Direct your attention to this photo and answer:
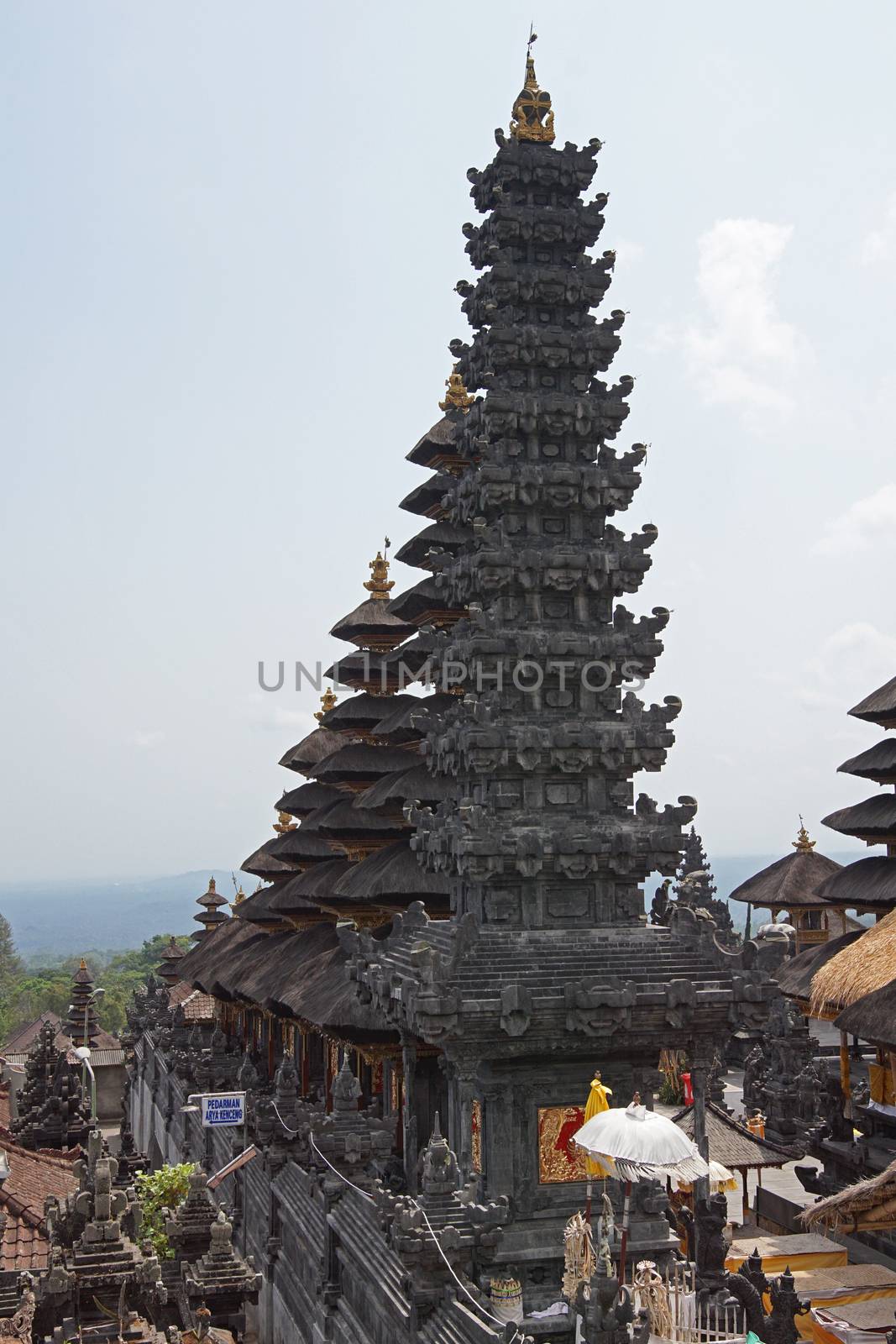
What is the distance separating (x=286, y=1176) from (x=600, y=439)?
44.1 ft

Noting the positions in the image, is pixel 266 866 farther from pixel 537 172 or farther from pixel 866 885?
pixel 537 172

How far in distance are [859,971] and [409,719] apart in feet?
34.8

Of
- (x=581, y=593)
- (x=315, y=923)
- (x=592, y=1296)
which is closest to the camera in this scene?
(x=592, y=1296)

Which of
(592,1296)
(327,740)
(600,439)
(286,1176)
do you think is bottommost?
(286,1176)

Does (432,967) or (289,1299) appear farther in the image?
(289,1299)

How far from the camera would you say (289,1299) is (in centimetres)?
1912

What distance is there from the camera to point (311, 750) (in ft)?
114

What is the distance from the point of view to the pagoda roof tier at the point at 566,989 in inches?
611

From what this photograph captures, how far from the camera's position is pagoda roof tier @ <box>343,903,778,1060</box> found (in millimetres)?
15516

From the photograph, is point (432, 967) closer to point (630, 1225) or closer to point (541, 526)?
point (630, 1225)

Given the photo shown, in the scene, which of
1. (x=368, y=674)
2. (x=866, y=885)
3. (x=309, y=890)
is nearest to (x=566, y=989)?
(x=309, y=890)

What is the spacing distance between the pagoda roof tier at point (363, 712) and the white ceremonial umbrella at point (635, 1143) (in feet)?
53.6

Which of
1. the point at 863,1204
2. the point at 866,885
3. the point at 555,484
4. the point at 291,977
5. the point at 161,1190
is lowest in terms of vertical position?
the point at 161,1190

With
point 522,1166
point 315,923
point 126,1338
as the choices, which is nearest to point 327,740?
point 315,923
